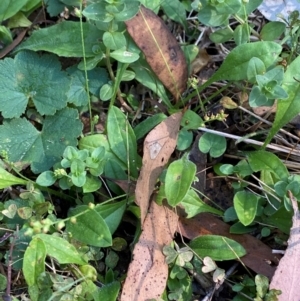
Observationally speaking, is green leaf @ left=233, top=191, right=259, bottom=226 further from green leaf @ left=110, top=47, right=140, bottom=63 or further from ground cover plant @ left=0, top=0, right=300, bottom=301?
green leaf @ left=110, top=47, right=140, bottom=63

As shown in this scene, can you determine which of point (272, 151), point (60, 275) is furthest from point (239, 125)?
point (60, 275)

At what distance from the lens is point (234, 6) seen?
1773mm

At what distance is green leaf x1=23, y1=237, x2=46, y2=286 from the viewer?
5.15 feet

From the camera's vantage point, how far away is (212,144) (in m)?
1.84

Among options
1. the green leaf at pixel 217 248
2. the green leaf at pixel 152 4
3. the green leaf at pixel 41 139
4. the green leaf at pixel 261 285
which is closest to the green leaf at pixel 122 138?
the green leaf at pixel 41 139

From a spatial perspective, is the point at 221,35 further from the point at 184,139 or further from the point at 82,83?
the point at 82,83

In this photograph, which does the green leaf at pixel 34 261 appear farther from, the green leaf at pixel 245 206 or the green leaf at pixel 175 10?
the green leaf at pixel 175 10

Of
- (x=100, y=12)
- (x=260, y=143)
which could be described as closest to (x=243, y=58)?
(x=260, y=143)

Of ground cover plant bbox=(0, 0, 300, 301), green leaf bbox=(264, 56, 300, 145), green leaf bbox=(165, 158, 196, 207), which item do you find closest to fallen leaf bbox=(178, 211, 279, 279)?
ground cover plant bbox=(0, 0, 300, 301)

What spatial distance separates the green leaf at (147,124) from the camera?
6.11ft

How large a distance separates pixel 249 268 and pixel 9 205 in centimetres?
79

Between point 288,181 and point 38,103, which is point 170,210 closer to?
point 288,181

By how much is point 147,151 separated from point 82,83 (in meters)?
0.38

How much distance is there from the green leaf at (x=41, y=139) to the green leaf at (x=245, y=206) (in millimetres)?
580
